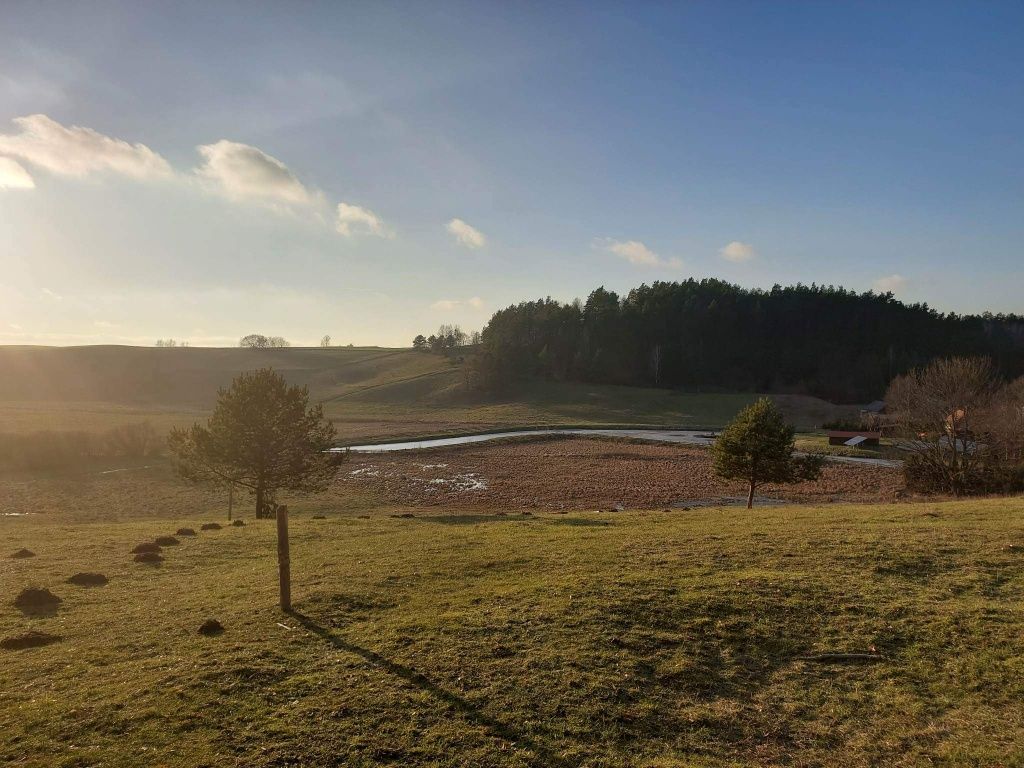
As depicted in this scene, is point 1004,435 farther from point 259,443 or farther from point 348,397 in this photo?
point 348,397

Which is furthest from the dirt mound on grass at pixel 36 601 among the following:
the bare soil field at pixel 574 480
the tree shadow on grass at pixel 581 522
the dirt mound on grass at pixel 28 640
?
the bare soil field at pixel 574 480

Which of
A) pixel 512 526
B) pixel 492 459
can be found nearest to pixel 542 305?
pixel 492 459

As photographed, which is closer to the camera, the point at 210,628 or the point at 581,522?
the point at 210,628

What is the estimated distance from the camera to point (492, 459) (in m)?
60.7

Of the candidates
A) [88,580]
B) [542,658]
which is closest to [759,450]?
[542,658]

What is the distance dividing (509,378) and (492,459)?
190ft

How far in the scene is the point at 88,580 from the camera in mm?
14172

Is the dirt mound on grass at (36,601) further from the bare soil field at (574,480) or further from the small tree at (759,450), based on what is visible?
the small tree at (759,450)

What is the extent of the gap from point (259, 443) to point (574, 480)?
25.6 metres

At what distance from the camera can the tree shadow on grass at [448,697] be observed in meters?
7.31

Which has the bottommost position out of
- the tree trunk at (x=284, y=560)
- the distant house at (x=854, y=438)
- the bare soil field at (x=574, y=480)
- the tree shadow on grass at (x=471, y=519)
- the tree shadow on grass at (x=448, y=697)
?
the bare soil field at (x=574, y=480)

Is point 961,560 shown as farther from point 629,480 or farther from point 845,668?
point 629,480

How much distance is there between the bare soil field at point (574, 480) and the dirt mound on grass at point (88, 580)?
82.2 ft

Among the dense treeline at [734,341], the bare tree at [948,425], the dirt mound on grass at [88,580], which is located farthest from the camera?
the dense treeline at [734,341]
